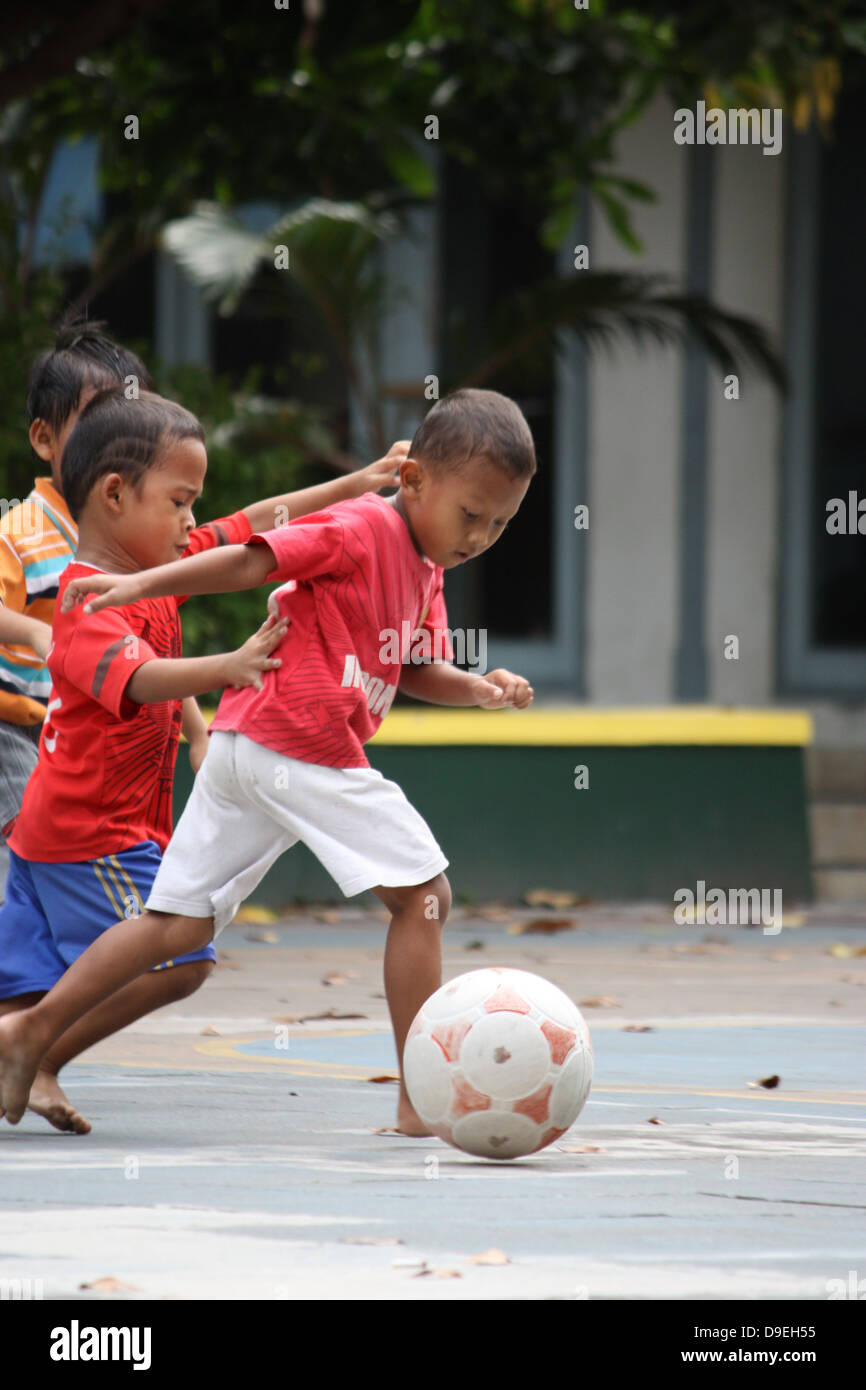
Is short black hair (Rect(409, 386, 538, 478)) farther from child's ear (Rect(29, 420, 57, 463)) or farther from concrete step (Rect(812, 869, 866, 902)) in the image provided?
concrete step (Rect(812, 869, 866, 902))

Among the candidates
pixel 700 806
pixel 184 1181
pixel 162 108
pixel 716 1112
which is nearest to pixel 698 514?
pixel 700 806

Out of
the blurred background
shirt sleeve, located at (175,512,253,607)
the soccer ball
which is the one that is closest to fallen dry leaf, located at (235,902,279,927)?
the blurred background

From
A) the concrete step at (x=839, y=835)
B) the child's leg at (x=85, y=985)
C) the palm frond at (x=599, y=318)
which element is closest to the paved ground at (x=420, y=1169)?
the child's leg at (x=85, y=985)

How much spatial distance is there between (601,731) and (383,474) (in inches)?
189

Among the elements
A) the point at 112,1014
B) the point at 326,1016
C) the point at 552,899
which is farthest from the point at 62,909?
the point at 552,899

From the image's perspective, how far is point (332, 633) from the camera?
157 inches

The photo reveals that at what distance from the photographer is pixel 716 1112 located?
439 cm

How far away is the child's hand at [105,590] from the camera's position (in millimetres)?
3656

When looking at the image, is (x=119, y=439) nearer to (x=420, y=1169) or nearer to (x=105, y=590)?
(x=105, y=590)

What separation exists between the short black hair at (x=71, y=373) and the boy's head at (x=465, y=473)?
98 cm

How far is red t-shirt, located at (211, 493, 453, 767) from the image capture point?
3.95 metres
